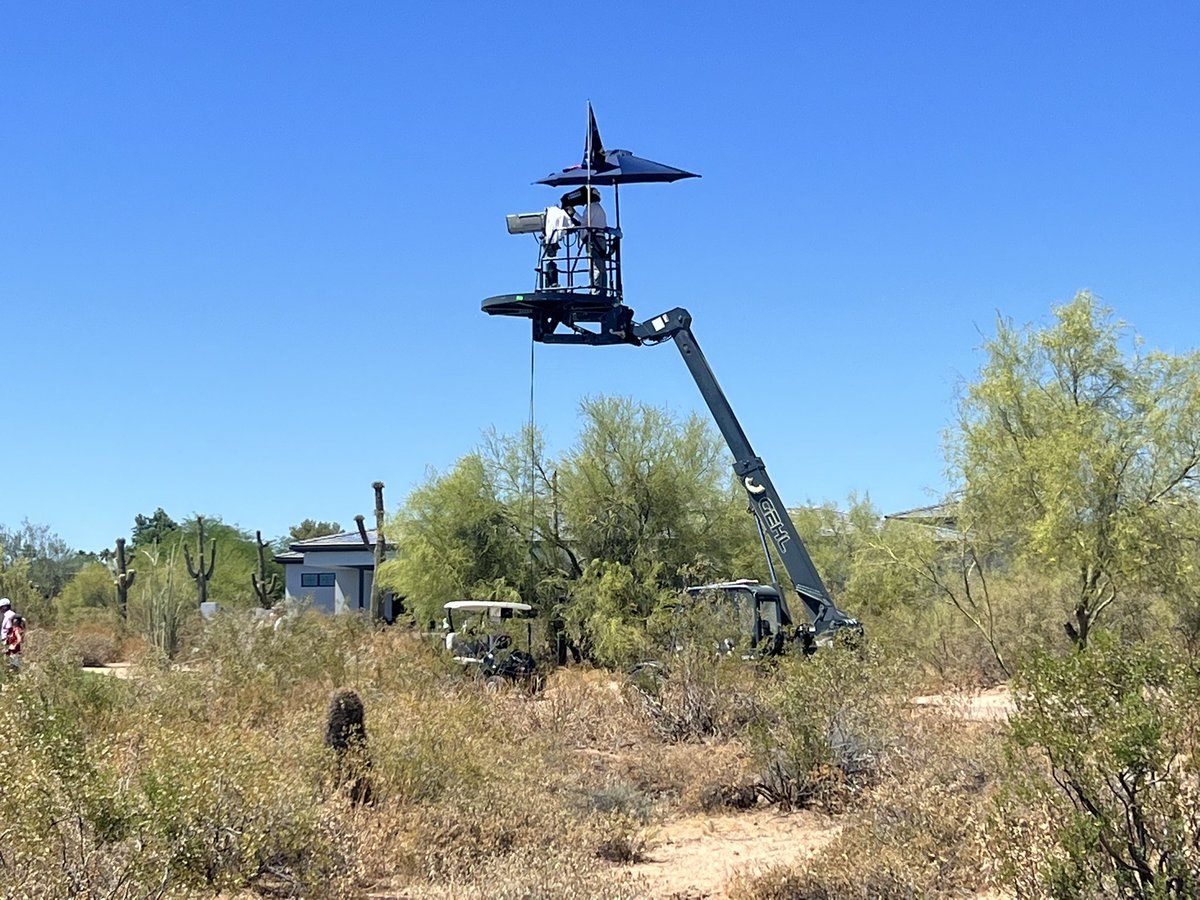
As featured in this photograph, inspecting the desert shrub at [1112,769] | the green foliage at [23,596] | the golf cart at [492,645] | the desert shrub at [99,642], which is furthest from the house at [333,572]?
the desert shrub at [1112,769]

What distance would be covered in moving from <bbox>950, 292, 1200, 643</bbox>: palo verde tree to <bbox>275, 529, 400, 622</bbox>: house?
3384cm

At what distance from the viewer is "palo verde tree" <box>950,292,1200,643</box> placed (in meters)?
21.0

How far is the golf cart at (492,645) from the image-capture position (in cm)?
2094

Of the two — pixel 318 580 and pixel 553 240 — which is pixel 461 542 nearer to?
pixel 553 240

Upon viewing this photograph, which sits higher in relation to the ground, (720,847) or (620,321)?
(620,321)

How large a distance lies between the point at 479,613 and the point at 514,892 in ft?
52.3

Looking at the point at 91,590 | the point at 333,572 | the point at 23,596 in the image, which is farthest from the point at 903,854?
the point at 91,590

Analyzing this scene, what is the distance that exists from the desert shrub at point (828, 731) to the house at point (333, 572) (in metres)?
40.2

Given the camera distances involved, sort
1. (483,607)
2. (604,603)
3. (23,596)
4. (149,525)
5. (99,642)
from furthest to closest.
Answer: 1. (149,525)
2. (23,596)
3. (99,642)
4. (604,603)
5. (483,607)

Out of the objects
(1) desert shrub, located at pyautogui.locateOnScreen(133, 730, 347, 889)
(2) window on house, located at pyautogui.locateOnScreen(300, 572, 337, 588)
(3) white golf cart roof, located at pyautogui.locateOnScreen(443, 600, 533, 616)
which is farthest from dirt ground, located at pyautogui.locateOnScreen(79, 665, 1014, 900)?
(2) window on house, located at pyautogui.locateOnScreen(300, 572, 337, 588)

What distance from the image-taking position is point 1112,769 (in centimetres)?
661

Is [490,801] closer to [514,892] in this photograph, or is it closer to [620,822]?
[620,822]

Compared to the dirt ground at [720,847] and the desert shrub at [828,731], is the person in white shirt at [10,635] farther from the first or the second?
the desert shrub at [828,731]

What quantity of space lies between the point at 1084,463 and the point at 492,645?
10.0 m
